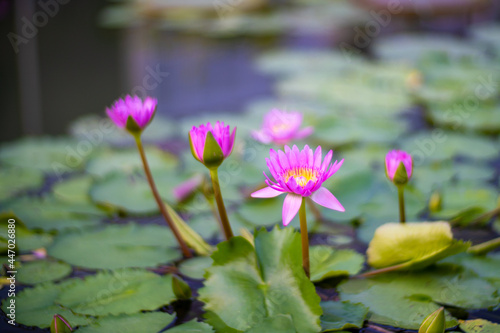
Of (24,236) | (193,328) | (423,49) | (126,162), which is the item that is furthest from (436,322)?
(423,49)

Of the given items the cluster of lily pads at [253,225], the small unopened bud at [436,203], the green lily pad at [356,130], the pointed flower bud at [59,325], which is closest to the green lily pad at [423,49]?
the cluster of lily pads at [253,225]

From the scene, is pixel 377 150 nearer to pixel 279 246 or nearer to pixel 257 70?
pixel 279 246

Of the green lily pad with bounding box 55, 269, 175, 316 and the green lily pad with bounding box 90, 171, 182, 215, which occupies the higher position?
the green lily pad with bounding box 90, 171, 182, 215

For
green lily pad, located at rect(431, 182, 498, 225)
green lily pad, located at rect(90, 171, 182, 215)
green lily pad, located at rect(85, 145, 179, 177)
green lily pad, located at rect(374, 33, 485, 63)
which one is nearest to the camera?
green lily pad, located at rect(431, 182, 498, 225)

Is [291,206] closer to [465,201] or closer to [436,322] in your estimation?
Answer: [436,322]

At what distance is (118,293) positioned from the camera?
3.34 feet

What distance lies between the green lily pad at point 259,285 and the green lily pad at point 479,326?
1.03 ft

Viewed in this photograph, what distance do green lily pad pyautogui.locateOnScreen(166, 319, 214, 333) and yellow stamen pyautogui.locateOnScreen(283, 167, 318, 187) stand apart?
1.07ft

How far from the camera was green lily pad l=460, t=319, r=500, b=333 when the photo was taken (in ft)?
2.91

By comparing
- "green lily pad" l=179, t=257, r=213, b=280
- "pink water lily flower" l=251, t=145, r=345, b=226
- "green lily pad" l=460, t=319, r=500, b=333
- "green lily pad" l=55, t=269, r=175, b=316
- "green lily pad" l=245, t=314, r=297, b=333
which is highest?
"pink water lily flower" l=251, t=145, r=345, b=226

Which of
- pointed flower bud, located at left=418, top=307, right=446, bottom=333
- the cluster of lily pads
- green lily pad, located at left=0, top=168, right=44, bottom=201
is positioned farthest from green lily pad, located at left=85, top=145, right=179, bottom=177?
pointed flower bud, located at left=418, top=307, right=446, bottom=333

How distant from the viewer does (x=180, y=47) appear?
131 inches

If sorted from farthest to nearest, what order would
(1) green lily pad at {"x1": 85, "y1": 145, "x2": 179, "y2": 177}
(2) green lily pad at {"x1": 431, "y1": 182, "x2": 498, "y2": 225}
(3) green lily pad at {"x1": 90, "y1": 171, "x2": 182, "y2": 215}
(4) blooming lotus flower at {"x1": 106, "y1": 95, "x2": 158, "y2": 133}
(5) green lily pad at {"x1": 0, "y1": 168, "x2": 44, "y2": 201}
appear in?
(1) green lily pad at {"x1": 85, "y1": 145, "x2": 179, "y2": 177} < (5) green lily pad at {"x1": 0, "y1": 168, "x2": 44, "y2": 201} < (3) green lily pad at {"x1": 90, "y1": 171, "x2": 182, "y2": 215} < (2) green lily pad at {"x1": 431, "y1": 182, "x2": 498, "y2": 225} < (4) blooming lotus flower at {"x1": 106, "y1": 95, "x2": 158, "y2": 133}

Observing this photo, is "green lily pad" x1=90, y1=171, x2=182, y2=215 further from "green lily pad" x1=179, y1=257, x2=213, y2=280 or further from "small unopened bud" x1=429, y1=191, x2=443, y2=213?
"small unopened bud" x1=429, y1=191, x2=443, y2=213
